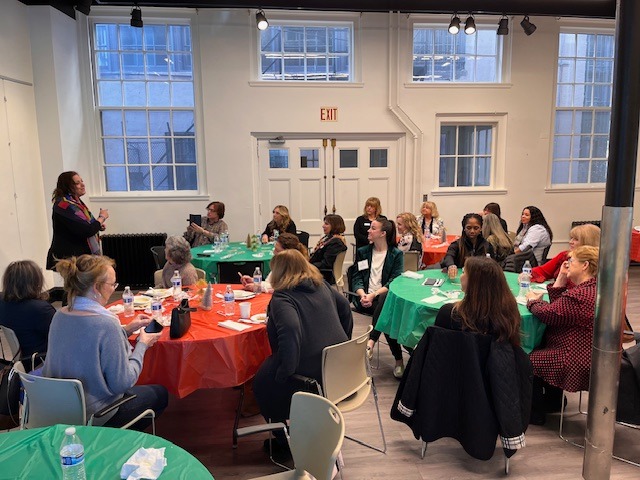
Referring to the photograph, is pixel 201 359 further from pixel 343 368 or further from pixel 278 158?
pixel 278 158

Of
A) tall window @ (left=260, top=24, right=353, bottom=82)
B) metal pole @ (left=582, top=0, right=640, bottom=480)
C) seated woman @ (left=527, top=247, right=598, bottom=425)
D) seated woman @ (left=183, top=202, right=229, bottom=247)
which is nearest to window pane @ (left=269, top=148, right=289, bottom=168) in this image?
tall window @ (left=260, top=24, right=353, bottom=82)

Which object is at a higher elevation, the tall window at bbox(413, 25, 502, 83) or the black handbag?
the tall window at bbox(413, 25, 502, 83)

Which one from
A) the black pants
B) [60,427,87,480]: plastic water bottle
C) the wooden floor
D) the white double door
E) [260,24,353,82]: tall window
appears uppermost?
[260,24,353,82]: tall window

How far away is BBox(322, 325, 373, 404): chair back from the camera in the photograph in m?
2.72

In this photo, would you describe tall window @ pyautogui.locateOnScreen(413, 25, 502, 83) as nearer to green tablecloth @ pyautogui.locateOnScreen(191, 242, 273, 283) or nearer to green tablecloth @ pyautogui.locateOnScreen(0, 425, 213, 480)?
green tablecloth @ pyautogui.locateOnScreen(191, 242, 273, 283)

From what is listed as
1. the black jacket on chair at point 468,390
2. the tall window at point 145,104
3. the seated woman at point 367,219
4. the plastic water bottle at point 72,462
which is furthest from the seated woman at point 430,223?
the plastic water bottle at point 72,462

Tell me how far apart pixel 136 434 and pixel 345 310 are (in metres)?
1.52

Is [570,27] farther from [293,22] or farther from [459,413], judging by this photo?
[459,413]

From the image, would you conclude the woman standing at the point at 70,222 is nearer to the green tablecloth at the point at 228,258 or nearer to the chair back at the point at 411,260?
the green tablecloth at the point at 228,258

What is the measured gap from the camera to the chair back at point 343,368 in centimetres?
272

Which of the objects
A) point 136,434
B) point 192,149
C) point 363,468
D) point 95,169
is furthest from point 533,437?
point 95,169

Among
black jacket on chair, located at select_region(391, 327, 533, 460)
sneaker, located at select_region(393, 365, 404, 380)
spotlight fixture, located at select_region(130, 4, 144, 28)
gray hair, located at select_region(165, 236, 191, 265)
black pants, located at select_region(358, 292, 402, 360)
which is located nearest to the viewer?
black jacket on chair, located at select_region(391, 327, 533, 460)

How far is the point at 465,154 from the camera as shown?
26.9 ft

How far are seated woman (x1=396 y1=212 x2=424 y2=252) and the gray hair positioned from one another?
8.06ft
